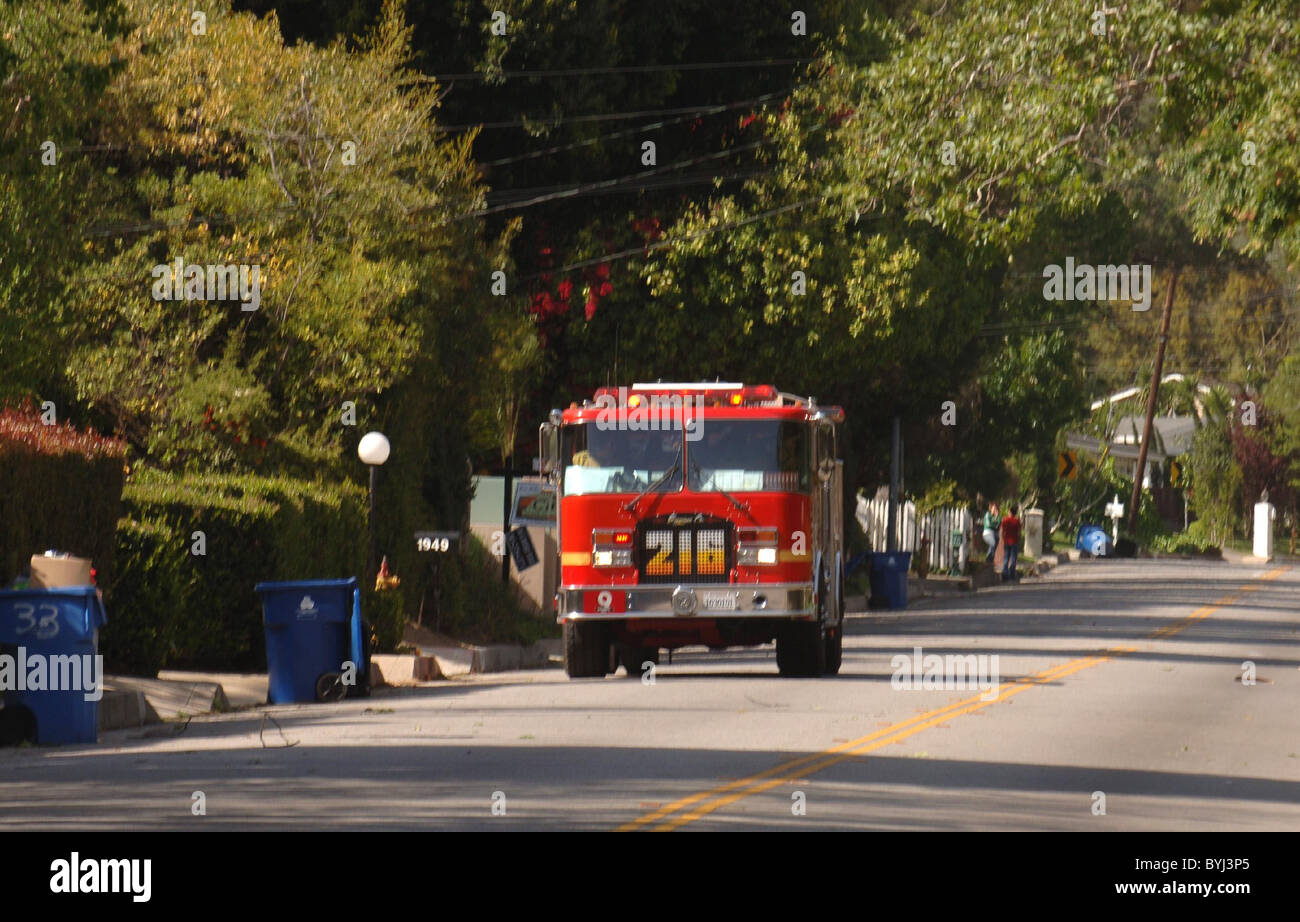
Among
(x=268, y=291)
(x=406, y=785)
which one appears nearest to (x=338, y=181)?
(x=268, y=291)

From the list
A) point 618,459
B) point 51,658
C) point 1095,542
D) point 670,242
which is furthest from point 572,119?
point 1095,542

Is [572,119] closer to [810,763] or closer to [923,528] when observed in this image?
[810,763]

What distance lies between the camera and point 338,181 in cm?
2680

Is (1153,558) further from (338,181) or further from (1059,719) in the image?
(1059,719)

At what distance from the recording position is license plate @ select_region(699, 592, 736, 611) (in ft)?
71.4

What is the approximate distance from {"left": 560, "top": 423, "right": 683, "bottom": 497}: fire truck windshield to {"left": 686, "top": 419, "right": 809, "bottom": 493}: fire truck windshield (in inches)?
9.5

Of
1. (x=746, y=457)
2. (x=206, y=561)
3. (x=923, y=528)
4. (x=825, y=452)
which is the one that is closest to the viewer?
(x=746, y=457)

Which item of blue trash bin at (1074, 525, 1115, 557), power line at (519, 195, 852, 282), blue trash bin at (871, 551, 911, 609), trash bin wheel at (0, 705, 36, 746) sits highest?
power line at (519, 195, 852, 282)

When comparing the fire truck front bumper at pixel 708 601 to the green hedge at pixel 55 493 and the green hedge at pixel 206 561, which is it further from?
the green hedge at pixel 55 493

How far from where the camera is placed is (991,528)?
69.5 m

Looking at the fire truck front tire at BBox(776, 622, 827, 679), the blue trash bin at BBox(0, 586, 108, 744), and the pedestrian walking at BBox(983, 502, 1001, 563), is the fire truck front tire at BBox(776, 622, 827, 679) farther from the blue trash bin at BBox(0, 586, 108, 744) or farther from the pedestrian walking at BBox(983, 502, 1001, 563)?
the pedestrian walking at BBox(983, 502, 1001, 563)

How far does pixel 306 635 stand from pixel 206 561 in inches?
100

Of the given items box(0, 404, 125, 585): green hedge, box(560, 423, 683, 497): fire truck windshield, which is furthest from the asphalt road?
box(0, 404, 125, 585): green hedge

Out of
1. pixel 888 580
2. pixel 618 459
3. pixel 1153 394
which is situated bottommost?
pixel 888 580
